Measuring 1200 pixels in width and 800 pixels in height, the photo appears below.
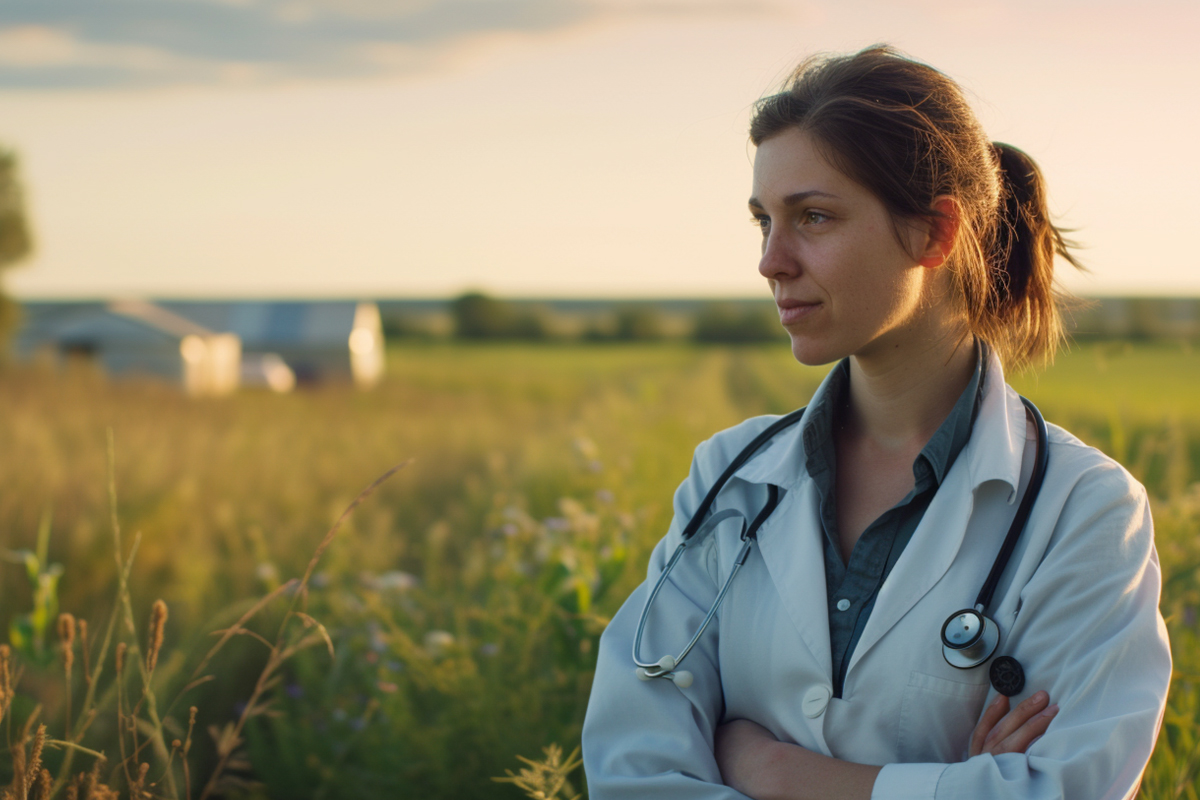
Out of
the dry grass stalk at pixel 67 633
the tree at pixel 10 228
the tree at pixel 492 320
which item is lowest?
the tree at pixel 492 320

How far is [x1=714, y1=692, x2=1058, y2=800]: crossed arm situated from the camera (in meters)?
1.49

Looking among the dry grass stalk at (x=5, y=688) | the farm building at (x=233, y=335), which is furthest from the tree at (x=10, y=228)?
the dry grass stalk at (x=5, y=688)

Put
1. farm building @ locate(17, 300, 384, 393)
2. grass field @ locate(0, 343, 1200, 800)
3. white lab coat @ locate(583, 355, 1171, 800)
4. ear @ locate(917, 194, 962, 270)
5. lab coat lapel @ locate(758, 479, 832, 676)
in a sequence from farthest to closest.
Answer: farm building @ locate(17, 300, 384, 393), grass field @ locate(0, 343, 1200, 800), ear @ locate(917, 194, 962, 270), lab coat lapel @ locate(758, 479, 832, 676), white lab coat @ locate(583, 355, 1171, 800)

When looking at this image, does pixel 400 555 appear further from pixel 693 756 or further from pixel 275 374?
pixel 275 374

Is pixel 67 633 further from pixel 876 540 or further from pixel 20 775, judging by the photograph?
pixel 876 540

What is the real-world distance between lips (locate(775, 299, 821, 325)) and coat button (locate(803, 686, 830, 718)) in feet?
2.18

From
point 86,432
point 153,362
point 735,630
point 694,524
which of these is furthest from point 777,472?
point 153,362

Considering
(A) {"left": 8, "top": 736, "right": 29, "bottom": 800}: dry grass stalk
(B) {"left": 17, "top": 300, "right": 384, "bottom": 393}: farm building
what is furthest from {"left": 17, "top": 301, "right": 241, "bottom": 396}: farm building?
(A) {"left": 8, "top": 736, "right": 29, "bottom": 800}: dry grass stalk

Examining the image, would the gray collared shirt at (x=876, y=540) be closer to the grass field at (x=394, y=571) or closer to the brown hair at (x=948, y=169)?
the brown hair at (x=948, y=169)

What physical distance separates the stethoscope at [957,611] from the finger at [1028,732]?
6 cm

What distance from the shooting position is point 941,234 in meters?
1.79

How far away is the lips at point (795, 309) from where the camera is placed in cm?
176

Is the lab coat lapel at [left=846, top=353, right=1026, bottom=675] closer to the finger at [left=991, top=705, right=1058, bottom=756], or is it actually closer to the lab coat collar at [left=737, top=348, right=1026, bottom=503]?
the lab coat collar at [left=737, top=348, right=1026, bottom=503]

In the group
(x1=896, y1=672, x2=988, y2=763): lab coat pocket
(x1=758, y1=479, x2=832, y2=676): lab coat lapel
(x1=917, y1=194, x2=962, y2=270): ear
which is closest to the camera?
(x1=896, y1=672, x2=988, y2=763): lab coat pocket
